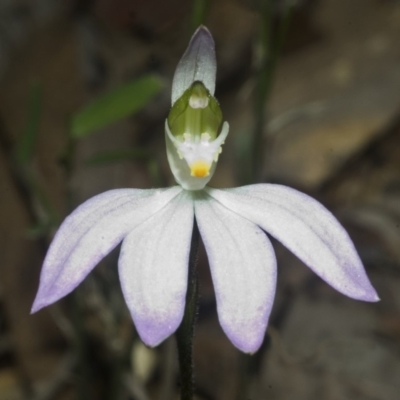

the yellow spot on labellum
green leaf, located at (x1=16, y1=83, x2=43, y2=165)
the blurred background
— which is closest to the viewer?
the yellow spot on labellum

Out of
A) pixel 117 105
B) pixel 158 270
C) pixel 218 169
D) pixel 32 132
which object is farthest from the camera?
pixel 218 169

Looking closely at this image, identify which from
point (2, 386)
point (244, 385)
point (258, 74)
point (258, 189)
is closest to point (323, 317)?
point (244, 385)

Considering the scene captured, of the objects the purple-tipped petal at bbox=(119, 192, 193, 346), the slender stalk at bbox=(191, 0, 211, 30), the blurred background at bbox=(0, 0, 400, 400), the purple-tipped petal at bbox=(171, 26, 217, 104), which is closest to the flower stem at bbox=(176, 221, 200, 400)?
the purple-tipped petal at bbox=(119, 192, 193, 346)

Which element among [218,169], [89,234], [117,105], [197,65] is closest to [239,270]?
[89,234]

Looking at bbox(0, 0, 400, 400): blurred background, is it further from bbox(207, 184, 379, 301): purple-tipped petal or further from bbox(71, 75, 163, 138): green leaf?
bbox(207, 184, 379, 301): purple-tipped petal

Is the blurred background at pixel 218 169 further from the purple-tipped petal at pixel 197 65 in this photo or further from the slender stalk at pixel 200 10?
the purple-tipped petal at pixel 197 65

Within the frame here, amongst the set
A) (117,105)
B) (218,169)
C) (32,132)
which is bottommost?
(218,169)

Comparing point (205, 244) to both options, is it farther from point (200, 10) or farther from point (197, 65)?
point (200, 10)
